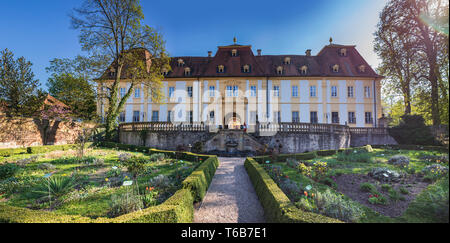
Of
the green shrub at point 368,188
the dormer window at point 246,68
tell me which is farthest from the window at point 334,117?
the green shrub at point 368,188

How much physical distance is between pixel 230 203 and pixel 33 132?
19073 mm

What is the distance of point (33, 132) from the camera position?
14258 millimetres

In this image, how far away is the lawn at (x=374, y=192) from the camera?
7.84 ft

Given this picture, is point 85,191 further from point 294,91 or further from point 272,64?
point 272,64

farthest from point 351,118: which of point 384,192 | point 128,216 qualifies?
point 128,216

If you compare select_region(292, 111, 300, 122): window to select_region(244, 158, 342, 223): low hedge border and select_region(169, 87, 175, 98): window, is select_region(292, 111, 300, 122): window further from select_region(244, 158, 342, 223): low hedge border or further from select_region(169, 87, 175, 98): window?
select_region(244, 158, 342, 223): low hedge border

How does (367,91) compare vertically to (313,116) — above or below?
above

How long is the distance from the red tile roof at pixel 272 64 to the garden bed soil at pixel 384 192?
18.3m

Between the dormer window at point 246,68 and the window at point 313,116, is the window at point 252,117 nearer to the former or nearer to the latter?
the dormer window at point 246,68

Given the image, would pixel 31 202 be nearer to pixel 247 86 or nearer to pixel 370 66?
pixel 247 86

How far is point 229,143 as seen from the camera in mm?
14555

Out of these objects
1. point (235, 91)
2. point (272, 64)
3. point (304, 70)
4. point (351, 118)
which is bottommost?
point (351, 118)
